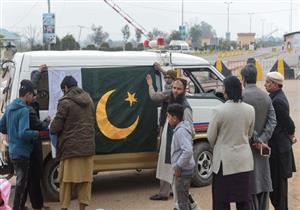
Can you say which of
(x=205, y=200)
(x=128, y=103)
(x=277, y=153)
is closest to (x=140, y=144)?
(x=128, y=103)

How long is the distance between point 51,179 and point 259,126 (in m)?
3.20

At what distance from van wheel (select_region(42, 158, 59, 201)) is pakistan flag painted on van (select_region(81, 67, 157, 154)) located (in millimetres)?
674

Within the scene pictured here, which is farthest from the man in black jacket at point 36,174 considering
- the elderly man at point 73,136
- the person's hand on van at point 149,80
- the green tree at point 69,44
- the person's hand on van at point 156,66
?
the green tree at point 69,44

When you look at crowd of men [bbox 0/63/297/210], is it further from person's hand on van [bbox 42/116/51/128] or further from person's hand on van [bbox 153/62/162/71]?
person's hand on van [bbox 153/62/162/71]

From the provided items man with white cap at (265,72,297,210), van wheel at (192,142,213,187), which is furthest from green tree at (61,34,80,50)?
man with white cap at (265,72,297,210)

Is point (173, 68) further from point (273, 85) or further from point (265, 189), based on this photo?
point (265, 189)

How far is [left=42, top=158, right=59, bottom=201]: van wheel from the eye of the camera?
7344 mm

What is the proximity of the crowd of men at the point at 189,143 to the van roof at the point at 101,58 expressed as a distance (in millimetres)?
719

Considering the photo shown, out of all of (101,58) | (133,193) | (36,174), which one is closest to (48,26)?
(101,58)

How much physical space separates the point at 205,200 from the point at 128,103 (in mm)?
1832

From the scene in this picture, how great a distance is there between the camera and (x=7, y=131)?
21.8 ft

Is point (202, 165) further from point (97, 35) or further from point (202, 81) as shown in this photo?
point (97, 35)

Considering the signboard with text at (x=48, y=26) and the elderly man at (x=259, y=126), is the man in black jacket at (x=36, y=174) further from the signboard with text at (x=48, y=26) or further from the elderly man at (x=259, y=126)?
the signboard with text at (x=48, y=26)

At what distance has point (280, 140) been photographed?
623 centimetres
